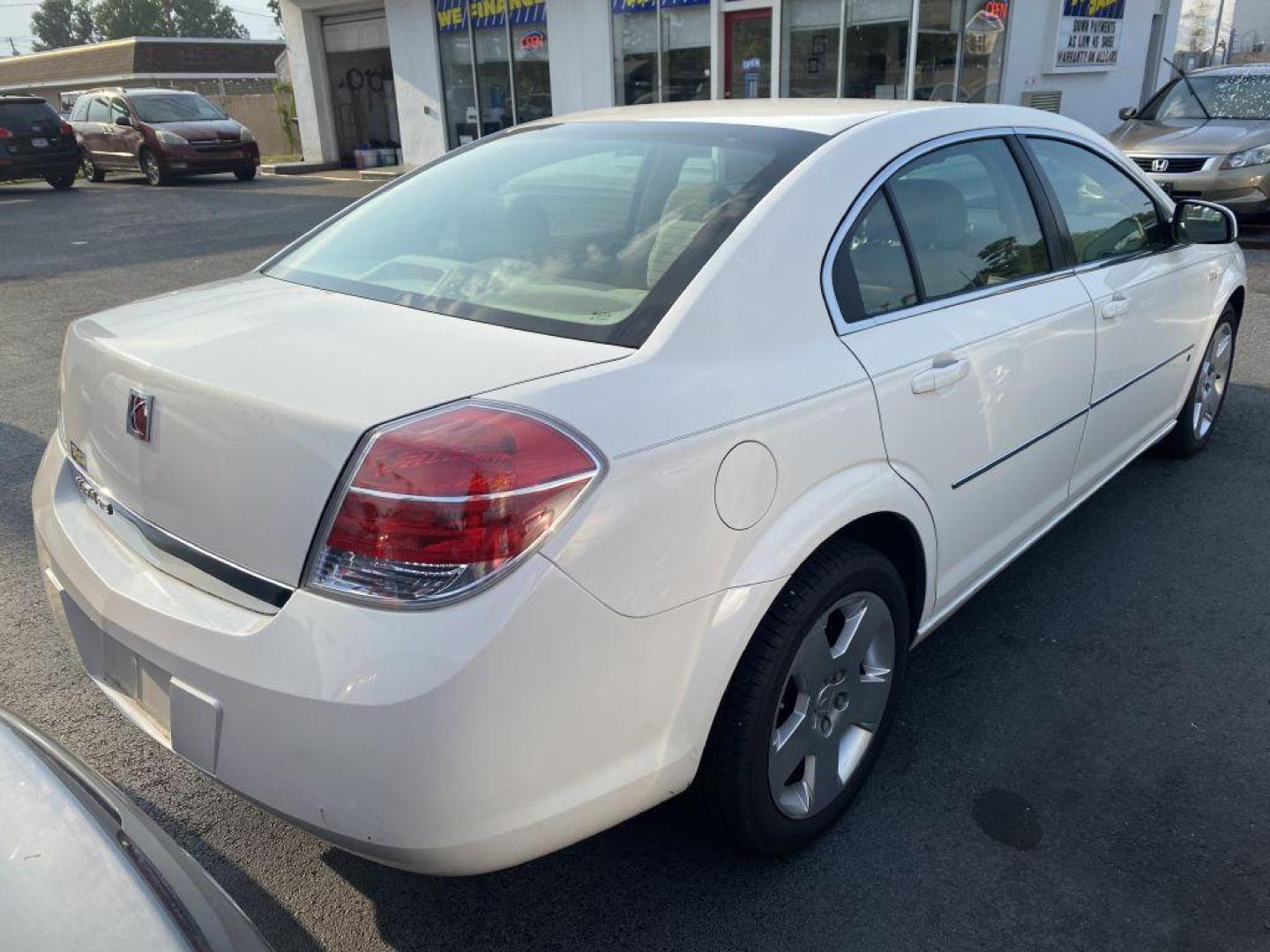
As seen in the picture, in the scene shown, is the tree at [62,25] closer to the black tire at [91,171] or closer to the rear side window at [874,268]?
the black tire at [91,171]

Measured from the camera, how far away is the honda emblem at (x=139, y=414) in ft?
6.70

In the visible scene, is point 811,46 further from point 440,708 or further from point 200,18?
point 200,18

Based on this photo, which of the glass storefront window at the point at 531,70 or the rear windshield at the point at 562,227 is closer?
the rear windshield at the point at 562,227

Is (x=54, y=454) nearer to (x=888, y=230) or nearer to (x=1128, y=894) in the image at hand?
(x=888, y=230)

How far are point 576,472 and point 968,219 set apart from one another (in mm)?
1716

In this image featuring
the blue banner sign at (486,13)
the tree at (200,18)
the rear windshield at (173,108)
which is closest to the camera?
the blue banner sign at (486,13)

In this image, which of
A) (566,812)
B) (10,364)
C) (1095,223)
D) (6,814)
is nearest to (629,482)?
(566,812)

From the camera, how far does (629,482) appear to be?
5.89 feet

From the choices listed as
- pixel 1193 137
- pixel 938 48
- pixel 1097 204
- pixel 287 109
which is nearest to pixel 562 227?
pixel 1097 204

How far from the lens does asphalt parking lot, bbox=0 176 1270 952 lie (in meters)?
2.25

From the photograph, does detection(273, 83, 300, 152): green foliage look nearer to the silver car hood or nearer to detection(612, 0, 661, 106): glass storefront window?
detection(612, 0, 661, 106): glass storefront window

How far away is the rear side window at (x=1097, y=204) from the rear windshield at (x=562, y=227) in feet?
4.18

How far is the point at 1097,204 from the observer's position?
3.58 metres

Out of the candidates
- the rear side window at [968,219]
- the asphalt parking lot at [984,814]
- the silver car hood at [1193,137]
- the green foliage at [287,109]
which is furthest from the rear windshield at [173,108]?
the rear side window at [968,219]
